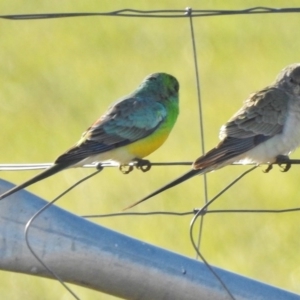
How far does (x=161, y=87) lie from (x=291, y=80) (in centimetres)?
87

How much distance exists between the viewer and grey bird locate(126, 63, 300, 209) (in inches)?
245

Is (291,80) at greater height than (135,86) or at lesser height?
greater

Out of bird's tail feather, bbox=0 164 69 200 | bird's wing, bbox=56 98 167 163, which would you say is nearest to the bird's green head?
bird's wing, bbox=56 98 167 163

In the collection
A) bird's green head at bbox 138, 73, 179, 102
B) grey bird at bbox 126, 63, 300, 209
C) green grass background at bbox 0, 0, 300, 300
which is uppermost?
bird's green head at bbox 138, 73, 179, 102

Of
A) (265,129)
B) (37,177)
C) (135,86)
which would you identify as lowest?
(135,86)

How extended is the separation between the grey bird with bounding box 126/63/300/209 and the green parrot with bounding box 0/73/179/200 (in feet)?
→ 1.63

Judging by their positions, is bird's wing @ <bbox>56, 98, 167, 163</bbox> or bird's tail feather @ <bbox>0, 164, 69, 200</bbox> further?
bird's wing @ <bbox>56, 98, 167, 163</bbox>

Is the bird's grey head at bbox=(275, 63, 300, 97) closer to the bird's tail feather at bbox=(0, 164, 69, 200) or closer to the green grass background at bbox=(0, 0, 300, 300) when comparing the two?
the bird's tail feather at bbox=(0, 164, 69, 200)

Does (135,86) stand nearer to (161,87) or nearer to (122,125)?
(161,87)

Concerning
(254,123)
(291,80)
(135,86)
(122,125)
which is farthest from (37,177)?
(135,86)

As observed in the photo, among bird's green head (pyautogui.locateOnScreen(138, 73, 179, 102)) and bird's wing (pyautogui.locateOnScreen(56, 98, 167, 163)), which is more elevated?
bird's green head (pyautogui.locateOnScreen(138, 73, 179, 102))

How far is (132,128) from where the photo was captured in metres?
6.58

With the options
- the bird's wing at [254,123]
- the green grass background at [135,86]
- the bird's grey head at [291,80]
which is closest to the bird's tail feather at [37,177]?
the bird's wing at [254,123]

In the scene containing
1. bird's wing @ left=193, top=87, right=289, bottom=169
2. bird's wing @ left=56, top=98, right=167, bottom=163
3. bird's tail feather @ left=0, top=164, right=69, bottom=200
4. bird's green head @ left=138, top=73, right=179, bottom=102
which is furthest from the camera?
bird's green head @ left=138, top=73, right=179, bottom=102
